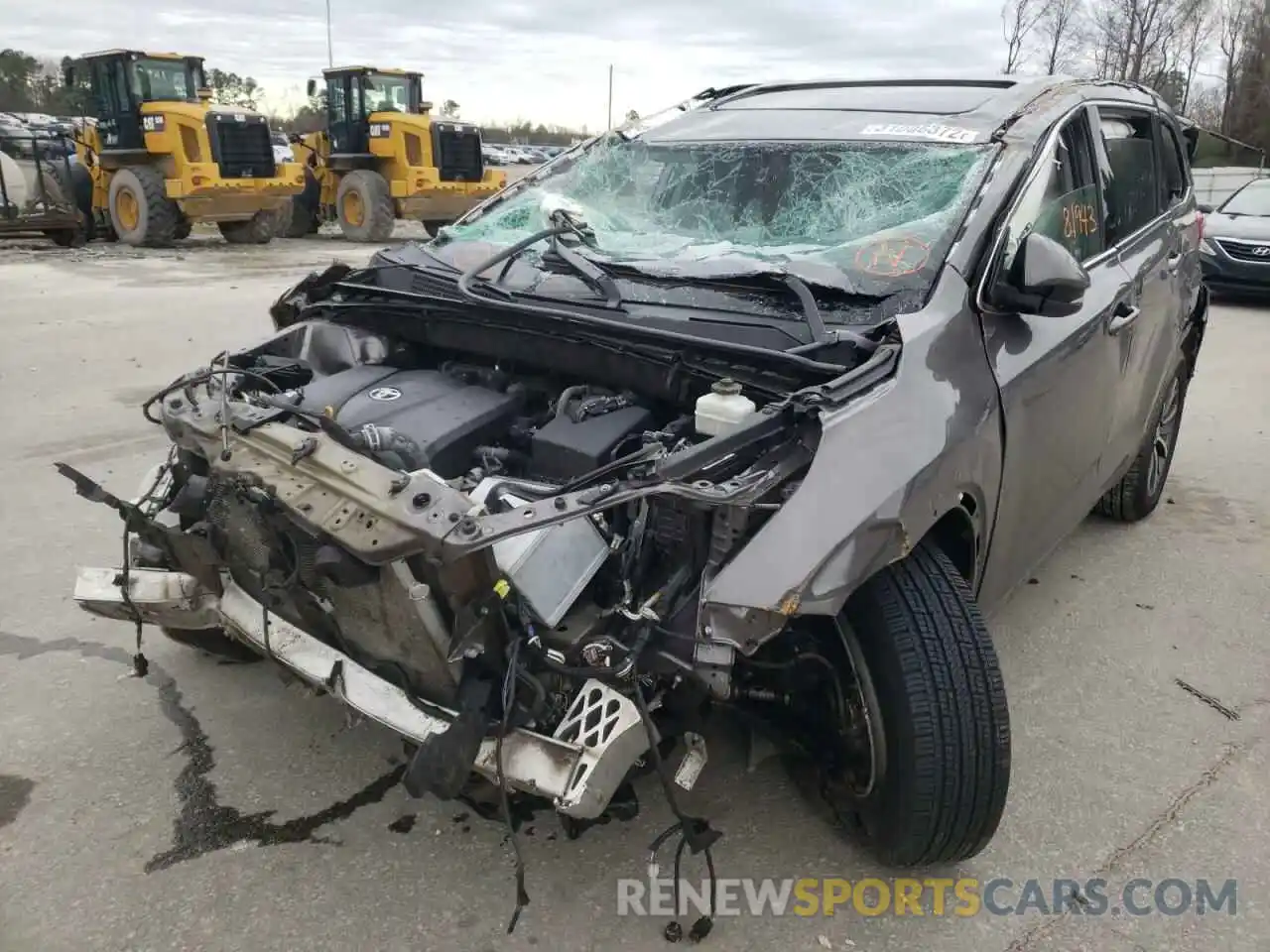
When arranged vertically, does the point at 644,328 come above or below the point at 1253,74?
below

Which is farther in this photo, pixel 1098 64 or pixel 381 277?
pixel 1098 64

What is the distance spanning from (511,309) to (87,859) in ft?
5.86

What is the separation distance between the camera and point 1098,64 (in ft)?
119

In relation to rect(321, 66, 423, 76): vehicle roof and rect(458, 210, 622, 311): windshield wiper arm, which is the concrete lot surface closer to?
rect(458, 210, 622, 311): windshield wiper arm

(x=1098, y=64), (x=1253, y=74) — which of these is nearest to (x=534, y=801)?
(x=1098, y=64)

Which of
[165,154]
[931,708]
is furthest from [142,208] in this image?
[931,708]

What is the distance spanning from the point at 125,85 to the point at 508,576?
16.0 m

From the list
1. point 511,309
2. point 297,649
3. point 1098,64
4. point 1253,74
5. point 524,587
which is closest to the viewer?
point 524,587

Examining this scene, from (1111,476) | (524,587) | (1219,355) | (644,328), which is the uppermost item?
(644,328)

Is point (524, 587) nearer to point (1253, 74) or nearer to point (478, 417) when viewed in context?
point (478, 417)

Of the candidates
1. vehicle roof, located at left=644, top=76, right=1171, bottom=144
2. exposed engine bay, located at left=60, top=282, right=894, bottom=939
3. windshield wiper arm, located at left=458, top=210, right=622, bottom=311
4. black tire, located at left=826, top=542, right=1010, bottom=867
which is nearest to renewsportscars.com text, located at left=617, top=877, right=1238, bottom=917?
black tire, located at left=826, top=542, right=1010, bottom=867

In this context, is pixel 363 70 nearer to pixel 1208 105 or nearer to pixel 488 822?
pixel 488 822

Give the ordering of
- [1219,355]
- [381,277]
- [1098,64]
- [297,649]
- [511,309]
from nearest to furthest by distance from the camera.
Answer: [297,649], [511,309], [381,277], [1219,355], [1098,64]

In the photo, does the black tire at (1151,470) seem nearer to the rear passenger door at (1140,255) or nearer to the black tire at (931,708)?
the rear passenger door at (1140,255)
